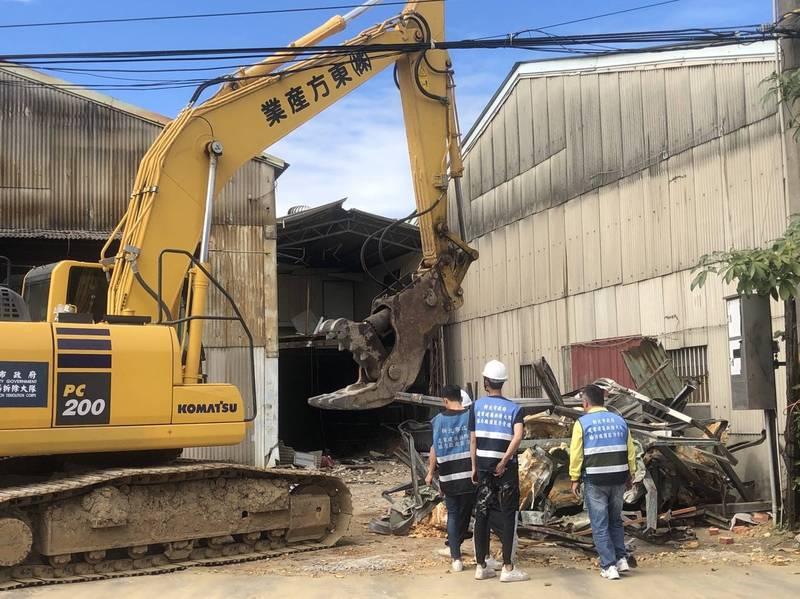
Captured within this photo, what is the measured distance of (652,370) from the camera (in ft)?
46.3

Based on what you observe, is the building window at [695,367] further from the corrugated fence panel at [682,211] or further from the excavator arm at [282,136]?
the excavator arm at [282,136]

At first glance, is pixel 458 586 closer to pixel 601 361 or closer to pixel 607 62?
pixel 601 361

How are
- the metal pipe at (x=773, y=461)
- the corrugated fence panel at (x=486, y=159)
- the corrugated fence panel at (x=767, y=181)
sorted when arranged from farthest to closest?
1. the corrugated fence panel at (x=486, y=159)
2. the corrugated fence panel at (x=767, y=181)
3. the metal pipe at (x=773, y=461)

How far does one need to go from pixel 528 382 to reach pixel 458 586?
11.8m

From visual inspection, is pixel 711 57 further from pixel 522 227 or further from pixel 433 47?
pixel 522 227

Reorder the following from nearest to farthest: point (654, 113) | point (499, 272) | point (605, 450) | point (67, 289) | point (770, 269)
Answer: point (605, 450)
point (770, 269)
point (67, 289)
point (654, 113)
point (499, 272)

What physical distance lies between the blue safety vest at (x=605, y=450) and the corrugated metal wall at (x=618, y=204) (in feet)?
16.6

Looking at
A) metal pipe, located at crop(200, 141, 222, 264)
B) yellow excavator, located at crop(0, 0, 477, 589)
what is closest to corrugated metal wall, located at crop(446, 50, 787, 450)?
yellow excavator, located at crop(0, 0, 477, 589)

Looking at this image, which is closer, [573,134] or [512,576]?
[512,576]

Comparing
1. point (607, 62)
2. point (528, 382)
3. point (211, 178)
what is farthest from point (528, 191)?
point (211, 178)

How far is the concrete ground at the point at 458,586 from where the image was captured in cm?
723

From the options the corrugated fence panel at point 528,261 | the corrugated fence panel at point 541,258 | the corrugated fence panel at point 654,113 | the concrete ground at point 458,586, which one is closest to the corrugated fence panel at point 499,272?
the corrugated fence panel at point 528,261

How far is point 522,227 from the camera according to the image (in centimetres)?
1930

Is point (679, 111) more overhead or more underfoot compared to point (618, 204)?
more overhead
